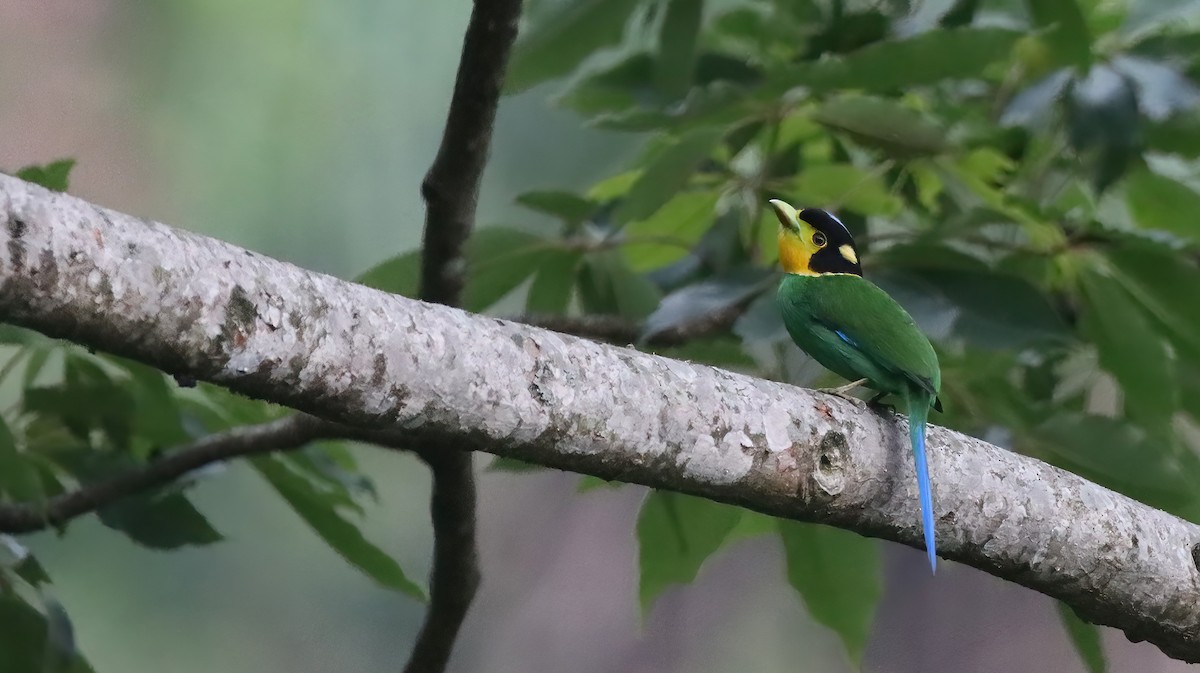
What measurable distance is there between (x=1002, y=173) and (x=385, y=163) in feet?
4.70

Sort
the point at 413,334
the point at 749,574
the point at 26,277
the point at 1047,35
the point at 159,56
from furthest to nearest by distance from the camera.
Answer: the point at 749,574, the point at 159,56, the point at 1047,35, the point at 413,334, the point at 26,277

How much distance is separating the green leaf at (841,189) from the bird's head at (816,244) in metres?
0.13

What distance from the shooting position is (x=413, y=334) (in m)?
0.64

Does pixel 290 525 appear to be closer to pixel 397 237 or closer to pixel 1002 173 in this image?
pixel 397 237

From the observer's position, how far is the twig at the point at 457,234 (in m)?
0.81

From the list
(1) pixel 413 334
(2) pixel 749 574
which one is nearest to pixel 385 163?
(2) pixel 749 574

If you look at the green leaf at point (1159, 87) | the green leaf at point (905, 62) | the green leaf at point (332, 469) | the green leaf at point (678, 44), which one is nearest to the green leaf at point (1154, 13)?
the green leaf at point (1159, 87)

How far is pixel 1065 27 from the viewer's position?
3.32 feet

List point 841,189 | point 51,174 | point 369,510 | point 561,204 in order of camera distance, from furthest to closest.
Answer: point 369,510 < point 841,189 < point 561,204 < point 51,174

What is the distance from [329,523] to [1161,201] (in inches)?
36.7

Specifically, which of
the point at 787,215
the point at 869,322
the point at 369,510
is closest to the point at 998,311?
the point at 869,322

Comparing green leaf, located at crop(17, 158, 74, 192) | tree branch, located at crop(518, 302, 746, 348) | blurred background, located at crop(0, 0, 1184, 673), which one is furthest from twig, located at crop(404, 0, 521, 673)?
blurred background, located at crop(0, 0, 1184, 673)

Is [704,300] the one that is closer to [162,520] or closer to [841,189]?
[841,189]

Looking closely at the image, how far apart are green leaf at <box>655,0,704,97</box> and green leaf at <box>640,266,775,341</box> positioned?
0.64ft
